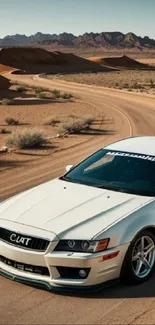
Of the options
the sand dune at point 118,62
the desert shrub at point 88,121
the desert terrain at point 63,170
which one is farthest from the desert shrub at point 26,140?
the sand dune at point 118,62

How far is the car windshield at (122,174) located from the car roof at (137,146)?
11 centimetres

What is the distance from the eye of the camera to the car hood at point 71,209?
5.55 meters

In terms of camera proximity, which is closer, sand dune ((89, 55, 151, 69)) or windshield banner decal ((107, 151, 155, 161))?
windshield banner decal ((107, 151, 155, 161))

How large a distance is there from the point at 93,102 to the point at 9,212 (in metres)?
34.7

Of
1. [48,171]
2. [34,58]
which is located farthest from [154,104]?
[34,58]

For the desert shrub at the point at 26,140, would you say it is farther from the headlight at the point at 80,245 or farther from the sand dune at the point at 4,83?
the sand dune at the point at 4,83

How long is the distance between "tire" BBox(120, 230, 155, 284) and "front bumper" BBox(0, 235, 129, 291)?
9 centimetres

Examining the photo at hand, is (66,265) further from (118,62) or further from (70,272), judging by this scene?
(118,62)

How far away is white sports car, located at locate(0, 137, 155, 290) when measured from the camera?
5379 mm

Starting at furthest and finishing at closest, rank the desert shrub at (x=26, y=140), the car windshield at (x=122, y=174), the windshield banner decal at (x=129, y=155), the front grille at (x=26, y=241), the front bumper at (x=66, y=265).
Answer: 1. the desert shrub at (x=26, y=140)
2. the windshield banner decal at (x=129, y=155)
3. the car windshield at (x=122, y=174)
4. the front grille at (x=26, y=241)
5. the front bumper at (x=66, y=265)

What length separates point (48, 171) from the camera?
12711mm

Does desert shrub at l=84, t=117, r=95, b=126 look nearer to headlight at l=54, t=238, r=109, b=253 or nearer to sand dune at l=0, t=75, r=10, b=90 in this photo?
headlight at l=54, t=238, r=109, b=253

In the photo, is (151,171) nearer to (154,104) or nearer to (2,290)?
(2,290)

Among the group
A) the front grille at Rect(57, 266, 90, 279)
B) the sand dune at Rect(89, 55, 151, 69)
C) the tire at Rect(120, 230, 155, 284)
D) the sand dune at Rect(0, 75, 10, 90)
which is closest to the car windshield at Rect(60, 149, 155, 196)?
the tire at Rect(120, 230, 155, 284)
